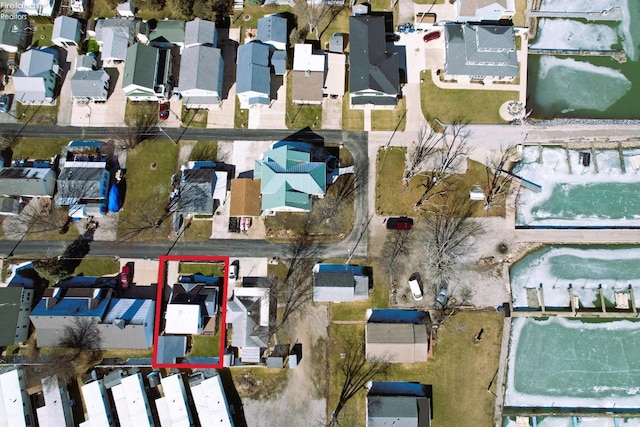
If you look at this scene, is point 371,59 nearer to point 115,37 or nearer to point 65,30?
point 115,37

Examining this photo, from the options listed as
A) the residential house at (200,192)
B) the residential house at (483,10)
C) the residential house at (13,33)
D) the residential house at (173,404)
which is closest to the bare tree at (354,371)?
the residential house at (173,404)

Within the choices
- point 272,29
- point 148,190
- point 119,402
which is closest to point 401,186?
point 272,29

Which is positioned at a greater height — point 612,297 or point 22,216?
point 22,216

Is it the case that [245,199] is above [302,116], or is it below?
below

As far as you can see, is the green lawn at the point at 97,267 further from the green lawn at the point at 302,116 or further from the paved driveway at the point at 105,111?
the green lawn at the point at 302,116

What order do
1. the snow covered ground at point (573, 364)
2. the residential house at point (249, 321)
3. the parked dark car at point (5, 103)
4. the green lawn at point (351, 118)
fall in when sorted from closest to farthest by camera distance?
1. the residential house at point (249, 321)
2. the snow covered ground at point (573, 364)
3. the green lawn at point (351, 118)
4. the parked dark car at point (5, 103)

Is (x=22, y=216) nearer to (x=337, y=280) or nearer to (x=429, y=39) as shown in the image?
(x=337, y=280)

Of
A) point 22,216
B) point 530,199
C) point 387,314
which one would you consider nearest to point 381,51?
point 530,199
